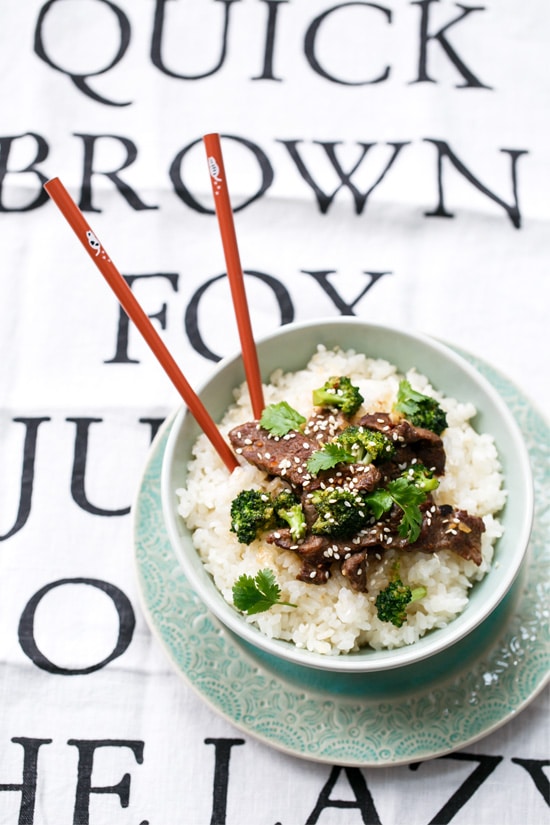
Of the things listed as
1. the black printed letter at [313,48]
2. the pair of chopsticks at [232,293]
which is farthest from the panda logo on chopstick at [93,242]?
the black printed letter at [313,48]

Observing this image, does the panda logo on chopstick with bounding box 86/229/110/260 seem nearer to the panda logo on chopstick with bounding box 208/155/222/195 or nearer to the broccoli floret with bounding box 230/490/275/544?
the panda logo on chopstick with bounding box 208/155/222/195

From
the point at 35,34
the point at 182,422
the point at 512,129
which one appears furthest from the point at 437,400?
the point at 35,34

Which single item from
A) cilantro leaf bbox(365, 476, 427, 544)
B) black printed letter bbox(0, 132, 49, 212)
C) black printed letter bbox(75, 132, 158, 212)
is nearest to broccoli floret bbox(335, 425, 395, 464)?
cilantro leaf bbox(365, 476, 427, 544)

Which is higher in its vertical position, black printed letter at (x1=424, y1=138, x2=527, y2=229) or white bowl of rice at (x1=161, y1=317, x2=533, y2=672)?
black printed letter at (x1=424, y1=138, x2=527, y2=229)

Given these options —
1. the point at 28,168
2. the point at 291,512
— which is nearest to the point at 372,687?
the point at 291,512

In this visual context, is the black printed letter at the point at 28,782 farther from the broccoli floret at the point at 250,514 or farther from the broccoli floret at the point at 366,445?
the broccoli floret at the point at 366,445

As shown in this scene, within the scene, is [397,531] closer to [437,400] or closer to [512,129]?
[437,400]
